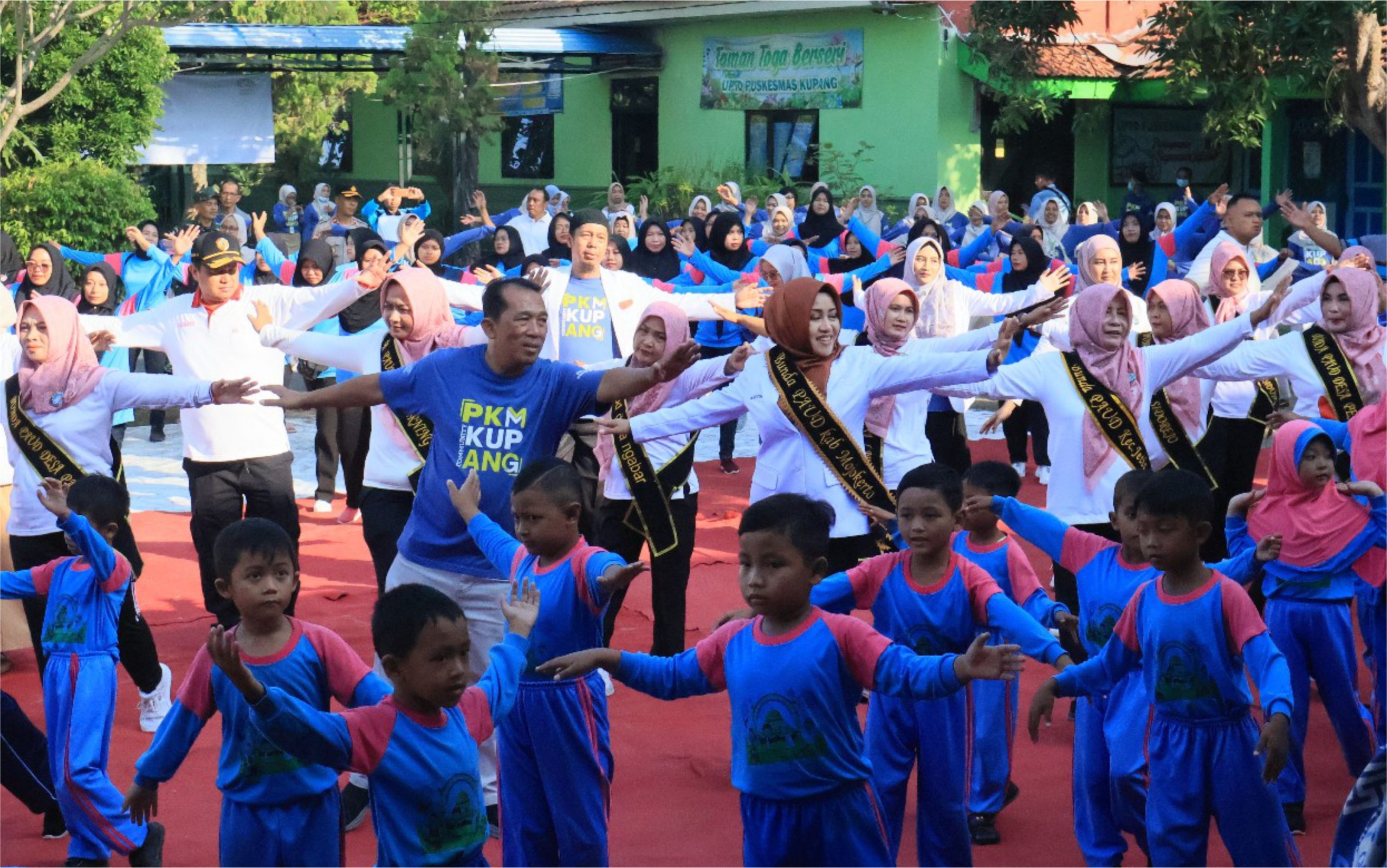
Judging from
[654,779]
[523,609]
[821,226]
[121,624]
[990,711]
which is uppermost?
[821,226]

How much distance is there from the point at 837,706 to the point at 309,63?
25.5 meters

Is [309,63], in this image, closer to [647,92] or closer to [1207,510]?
[647,92]

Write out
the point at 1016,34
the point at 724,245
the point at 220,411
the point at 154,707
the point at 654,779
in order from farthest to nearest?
the point at 724,245
the point at 1016,34
the point at 220,411
the point at 154,707
the point at 654,779

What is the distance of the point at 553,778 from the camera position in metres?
4.70

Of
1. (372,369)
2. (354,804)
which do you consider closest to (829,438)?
(372,369)

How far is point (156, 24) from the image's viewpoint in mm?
18062

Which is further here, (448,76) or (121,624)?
(448,76)

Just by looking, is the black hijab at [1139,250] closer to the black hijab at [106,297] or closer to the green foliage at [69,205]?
the black hijab at [106,297]

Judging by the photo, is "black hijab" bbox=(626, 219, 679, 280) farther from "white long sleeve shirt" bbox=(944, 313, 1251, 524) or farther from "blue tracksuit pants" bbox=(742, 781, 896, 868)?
"blue tracksuit pants" bbox=(742, 781, 896, 868)

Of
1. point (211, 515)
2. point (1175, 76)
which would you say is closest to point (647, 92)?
point (1175, 76)

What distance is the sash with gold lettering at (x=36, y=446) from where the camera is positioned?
656 centimetres

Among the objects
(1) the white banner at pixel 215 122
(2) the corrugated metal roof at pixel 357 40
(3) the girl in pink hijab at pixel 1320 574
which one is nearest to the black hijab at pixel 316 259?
(3) the girl in pink hijab at pixel 1320 574

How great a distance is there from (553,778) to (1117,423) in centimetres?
279

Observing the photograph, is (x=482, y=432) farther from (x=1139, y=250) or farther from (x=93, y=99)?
(x=93, y=99)
